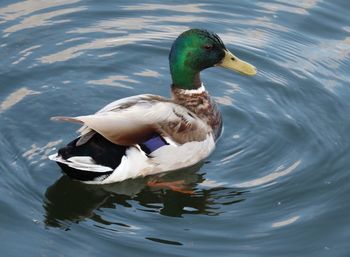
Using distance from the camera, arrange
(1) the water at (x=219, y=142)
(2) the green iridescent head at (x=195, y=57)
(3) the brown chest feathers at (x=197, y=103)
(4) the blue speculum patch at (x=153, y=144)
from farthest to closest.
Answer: (3) the brown chest feathers at (x=197, y=103) → (2) the green iridescent head at (x=195, y=57) → (4) the blue speculum patch at (x=153, y=144) → (1) the water at (x=219, y=142)

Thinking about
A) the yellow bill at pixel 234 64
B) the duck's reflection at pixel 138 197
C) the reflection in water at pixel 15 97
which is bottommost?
the duck's reflection at pixel 138 197

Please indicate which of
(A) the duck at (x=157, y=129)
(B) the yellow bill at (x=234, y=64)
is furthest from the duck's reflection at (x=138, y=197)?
(B) the yellow bill at (x=234, y=64)

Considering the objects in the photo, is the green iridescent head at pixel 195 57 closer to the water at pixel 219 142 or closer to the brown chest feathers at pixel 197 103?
the brown chest feathers at pixel 197 103

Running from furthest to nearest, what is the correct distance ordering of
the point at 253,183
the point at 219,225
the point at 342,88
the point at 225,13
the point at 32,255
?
the point at 225,13, the point at 342,88, the point at 253,183, the point at 219,225, the point at 32,255

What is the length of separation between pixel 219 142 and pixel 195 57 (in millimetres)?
811

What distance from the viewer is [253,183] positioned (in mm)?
8305

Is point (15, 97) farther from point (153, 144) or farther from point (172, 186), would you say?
point (172, 186)

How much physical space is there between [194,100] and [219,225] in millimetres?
1627

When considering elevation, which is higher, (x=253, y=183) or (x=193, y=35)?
(x=193, y=35)

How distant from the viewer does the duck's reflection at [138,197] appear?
796 cm

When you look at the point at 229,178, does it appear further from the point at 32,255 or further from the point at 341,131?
the point at 32,255

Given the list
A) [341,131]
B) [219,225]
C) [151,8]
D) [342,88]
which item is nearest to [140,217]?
[219,225]

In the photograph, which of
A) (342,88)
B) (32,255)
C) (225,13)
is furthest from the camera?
(225,13)

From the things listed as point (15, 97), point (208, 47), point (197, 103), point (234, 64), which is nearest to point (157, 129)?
point (197, 103)
